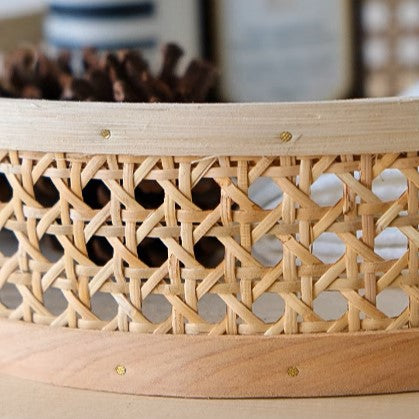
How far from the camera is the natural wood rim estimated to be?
325 mm

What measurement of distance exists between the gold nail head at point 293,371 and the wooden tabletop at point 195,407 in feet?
0.04

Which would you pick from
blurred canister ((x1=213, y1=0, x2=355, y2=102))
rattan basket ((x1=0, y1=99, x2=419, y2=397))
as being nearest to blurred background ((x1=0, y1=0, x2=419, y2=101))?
blurred canister ((x1=213, y1=0, x2=355, y2=102))

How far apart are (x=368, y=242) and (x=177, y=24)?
71 centimetres

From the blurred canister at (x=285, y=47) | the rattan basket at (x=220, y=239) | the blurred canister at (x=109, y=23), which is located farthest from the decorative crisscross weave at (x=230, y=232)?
the blurred canister at (x=285, y=47)

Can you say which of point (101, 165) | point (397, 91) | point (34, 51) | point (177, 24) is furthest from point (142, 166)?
point (397, 91)

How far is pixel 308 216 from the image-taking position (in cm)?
34

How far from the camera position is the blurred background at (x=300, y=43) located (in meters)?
1.07

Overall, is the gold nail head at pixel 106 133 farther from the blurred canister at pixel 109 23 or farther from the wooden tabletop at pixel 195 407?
the blurred canister at pixel 109 23

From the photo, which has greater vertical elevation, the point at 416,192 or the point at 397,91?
the point at 416,192

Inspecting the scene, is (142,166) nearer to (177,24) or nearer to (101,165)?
(101,165)

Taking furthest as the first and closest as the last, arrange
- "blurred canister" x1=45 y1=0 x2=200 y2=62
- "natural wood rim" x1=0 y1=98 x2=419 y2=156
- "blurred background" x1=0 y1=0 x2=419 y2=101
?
1. "blurred background" x1=0 y1=0 x2=419 y2=101
2. "blurred canister" x1=45 y1=0 x2=200 y2=62
3. "natural wood rim" x1=0 y1=98 x2=419 y2=156

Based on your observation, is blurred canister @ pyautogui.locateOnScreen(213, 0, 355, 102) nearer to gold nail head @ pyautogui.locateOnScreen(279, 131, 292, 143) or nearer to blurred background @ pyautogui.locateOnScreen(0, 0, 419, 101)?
blurred background @ pyautogui.locateOnScreen(0, 0, 419, 101)

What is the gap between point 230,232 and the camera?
0.34 meters

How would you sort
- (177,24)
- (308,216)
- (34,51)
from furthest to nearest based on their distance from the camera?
(177,24) < (34,51) < (308,216)
